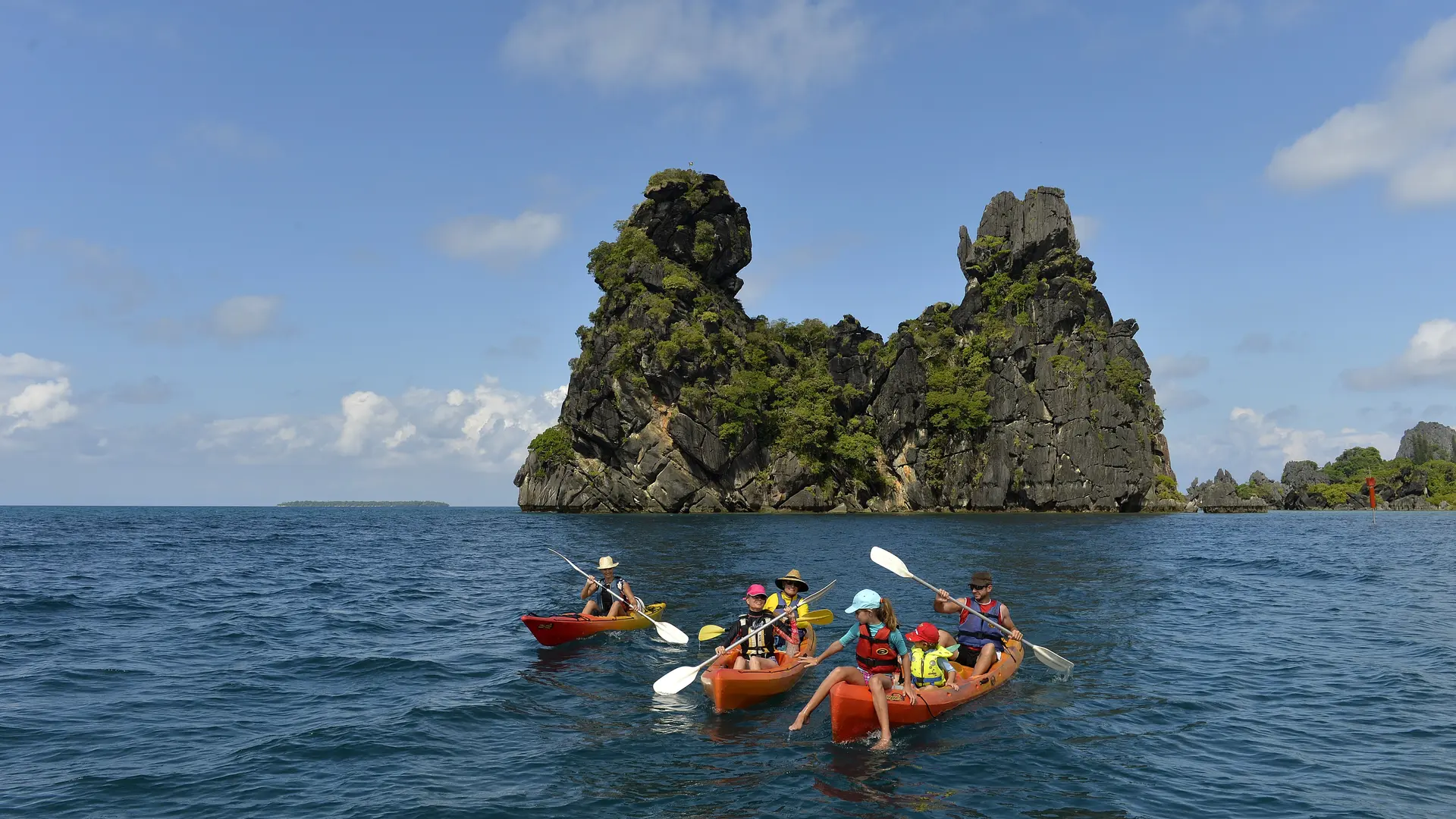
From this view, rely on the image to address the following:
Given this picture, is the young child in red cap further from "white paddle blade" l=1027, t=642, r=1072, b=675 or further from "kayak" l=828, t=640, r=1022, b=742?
"white paddle blade" l=1027, t=642, r=1072, b=675

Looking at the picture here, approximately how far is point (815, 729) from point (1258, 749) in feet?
18.4

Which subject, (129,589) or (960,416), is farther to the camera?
(960,416)

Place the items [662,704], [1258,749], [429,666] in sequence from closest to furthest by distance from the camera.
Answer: [1258,749], [662,704], [429,666]

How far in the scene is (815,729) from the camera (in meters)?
11.1

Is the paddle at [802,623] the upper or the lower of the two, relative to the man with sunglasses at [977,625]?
lower

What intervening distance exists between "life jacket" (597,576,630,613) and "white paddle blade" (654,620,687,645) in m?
1.89

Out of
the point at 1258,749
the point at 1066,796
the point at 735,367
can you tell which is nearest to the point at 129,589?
the point at 1066,796

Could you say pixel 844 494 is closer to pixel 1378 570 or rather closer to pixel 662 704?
pixel 1378 570

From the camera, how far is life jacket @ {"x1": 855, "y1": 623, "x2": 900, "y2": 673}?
10898mm

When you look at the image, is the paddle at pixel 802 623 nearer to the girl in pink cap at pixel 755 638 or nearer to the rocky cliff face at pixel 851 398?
the girl in pink cap at pixel 755 638

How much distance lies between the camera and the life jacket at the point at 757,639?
13.1 metres

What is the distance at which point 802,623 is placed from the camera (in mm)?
15422

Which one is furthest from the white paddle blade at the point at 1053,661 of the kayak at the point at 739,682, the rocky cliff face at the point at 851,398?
the rocky cliff face at the point at 851,398

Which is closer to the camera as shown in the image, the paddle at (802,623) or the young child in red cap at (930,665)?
the young child in red cap at (930,665)
